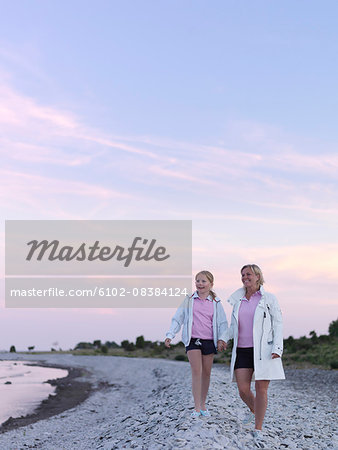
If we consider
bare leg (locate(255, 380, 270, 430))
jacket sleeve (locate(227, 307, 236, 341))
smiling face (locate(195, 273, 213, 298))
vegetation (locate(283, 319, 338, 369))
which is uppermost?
smiling face (locate(195, 273, 213, 298))

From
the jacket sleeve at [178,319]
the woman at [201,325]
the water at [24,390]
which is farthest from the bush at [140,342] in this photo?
the jacket sleeve at [178,319]

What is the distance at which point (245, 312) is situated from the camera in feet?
27.8

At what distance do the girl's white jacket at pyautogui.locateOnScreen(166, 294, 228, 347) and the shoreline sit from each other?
955 centimetres

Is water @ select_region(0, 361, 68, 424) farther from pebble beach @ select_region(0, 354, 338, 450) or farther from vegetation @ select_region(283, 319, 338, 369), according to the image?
vegetation @ select_region(283, 319, 338, 369)

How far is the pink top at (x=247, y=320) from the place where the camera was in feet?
27.5

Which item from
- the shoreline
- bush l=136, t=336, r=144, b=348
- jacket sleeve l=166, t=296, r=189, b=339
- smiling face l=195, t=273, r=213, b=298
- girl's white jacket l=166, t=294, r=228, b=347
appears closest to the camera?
girl's white jacket l=166, t=294, r=228, b=347

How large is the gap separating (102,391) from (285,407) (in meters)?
12.7

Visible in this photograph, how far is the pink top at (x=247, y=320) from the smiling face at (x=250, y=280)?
114 millimetres

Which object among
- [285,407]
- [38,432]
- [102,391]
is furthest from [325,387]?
[38,432]

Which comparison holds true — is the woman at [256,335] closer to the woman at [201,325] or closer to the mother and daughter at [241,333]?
the mother and daughter at [241,333]

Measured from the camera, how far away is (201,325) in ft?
29.8

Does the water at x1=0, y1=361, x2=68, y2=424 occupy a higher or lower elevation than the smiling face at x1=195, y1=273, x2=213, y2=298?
lower

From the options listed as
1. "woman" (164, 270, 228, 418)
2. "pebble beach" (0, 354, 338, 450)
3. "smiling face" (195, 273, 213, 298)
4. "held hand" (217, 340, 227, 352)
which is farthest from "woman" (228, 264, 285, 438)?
"pebble beach" (0, 354, 338, 450)

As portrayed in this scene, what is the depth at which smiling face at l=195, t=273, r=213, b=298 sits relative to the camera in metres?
9.14
